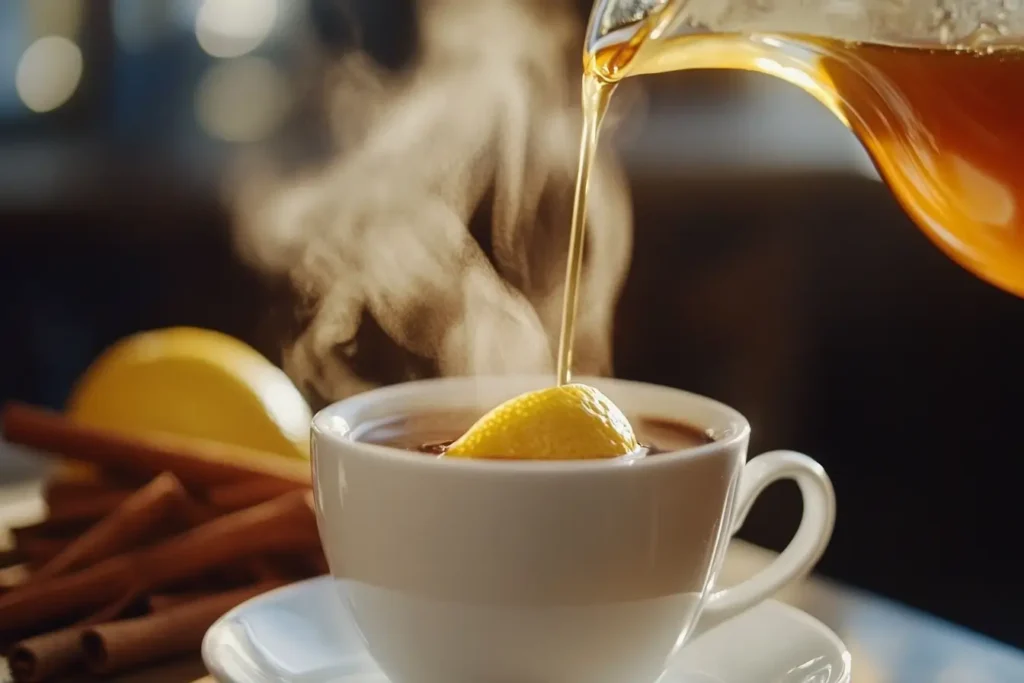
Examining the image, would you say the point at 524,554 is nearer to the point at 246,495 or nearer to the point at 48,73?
the point at 246,495

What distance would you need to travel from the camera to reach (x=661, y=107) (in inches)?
51.4

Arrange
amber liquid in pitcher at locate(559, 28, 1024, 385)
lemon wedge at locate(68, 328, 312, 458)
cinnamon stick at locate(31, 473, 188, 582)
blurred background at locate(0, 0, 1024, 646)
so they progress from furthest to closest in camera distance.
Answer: blurred background at locate(0, 0, 1024, 646) → lemon wedge at locate(68, 328, 312, 458) → cinnamon stick at locate(31, 473, 188, 582) → amber liquid in pitcher at locate(559, 28, 1024, 385)

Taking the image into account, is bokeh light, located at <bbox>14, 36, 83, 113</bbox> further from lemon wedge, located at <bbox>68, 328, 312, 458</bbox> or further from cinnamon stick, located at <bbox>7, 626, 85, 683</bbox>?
cinnamon stick, located at <bbox>7, 626, 85, 683</bbox>

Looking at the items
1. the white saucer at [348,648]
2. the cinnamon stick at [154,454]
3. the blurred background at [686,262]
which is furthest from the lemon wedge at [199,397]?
the white saucer at [348,648]

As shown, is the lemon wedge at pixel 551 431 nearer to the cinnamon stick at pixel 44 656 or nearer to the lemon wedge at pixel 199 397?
the cinnamon stick at pixel 44 656

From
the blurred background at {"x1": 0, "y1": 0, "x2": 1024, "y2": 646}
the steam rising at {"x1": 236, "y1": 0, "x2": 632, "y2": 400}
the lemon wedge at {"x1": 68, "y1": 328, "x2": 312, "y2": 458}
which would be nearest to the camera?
the lemon wedge at {"x1": 68, "y1": 328, "x2": 312, "y2": 458}

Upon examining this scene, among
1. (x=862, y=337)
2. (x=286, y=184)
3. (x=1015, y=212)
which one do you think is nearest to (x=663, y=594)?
(x=1015, y=212)

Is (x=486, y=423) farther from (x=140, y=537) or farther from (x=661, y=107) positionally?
(x=661, y=107)

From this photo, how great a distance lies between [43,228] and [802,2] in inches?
46.5

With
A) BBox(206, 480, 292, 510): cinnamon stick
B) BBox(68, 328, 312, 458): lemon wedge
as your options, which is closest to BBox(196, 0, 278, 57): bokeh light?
BBox(68, 328, 312, 458): lemon wedge

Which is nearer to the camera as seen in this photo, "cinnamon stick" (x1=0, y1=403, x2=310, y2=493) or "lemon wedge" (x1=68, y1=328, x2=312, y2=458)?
"cinnamon stick" (x1=0, y1=403, x2=310, y2=493)

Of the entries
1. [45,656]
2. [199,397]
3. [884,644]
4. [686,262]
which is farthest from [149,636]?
[686,262]

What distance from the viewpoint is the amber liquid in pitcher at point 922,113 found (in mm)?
516

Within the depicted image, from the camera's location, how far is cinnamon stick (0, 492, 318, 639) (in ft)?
1.94
